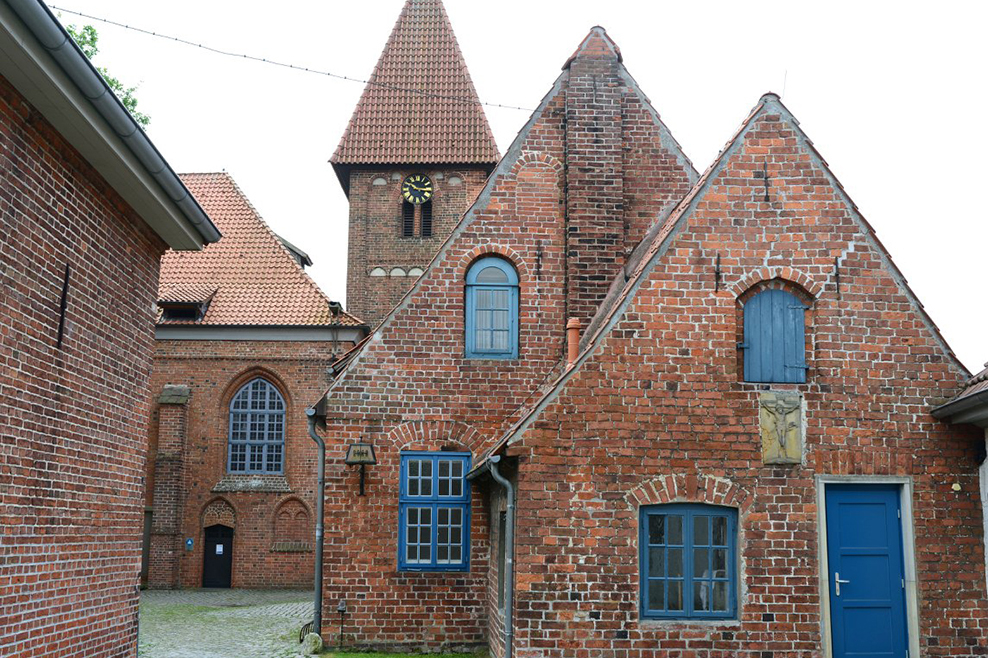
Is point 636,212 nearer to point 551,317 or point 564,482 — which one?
point 551,317

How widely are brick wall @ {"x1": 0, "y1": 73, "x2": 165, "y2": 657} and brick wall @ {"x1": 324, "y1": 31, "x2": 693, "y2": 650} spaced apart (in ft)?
11.5

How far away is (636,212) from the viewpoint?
15672mm

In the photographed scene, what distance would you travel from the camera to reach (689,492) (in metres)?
11.3

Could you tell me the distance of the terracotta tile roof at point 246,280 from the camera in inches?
1127

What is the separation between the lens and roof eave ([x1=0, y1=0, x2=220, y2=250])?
23.0ft

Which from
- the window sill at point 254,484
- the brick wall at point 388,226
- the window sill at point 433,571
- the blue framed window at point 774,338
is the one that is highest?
the brick wall at point 388,226

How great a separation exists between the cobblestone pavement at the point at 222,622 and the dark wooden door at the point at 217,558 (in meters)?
0.96

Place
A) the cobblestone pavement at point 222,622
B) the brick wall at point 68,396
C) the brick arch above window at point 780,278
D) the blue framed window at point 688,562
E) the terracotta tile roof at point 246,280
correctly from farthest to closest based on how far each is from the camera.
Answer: the terracotta tile roof at point 246,280 → the cobblestone pavement at point 222,622 → the brick arch above window at point 780,278 → the blue framed window at point 688,562 → the brick wall at point 68,396

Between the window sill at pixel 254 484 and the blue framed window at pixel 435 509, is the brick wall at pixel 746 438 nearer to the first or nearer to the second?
the blue framed window at pixel 435 509

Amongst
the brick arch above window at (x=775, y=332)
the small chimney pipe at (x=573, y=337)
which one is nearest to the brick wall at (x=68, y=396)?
the small chimney pipe at (x=573, y=337)

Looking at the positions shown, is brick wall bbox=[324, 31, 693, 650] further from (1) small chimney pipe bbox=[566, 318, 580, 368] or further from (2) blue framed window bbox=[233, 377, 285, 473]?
(2) blue framed window bbox=[233, 377, 285, 473]

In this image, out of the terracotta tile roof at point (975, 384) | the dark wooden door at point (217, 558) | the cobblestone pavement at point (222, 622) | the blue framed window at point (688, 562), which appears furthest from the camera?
the dark wooden door at point (217, 558)

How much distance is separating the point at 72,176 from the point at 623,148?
887 cm

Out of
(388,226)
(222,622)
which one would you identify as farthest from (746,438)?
(388,226)
